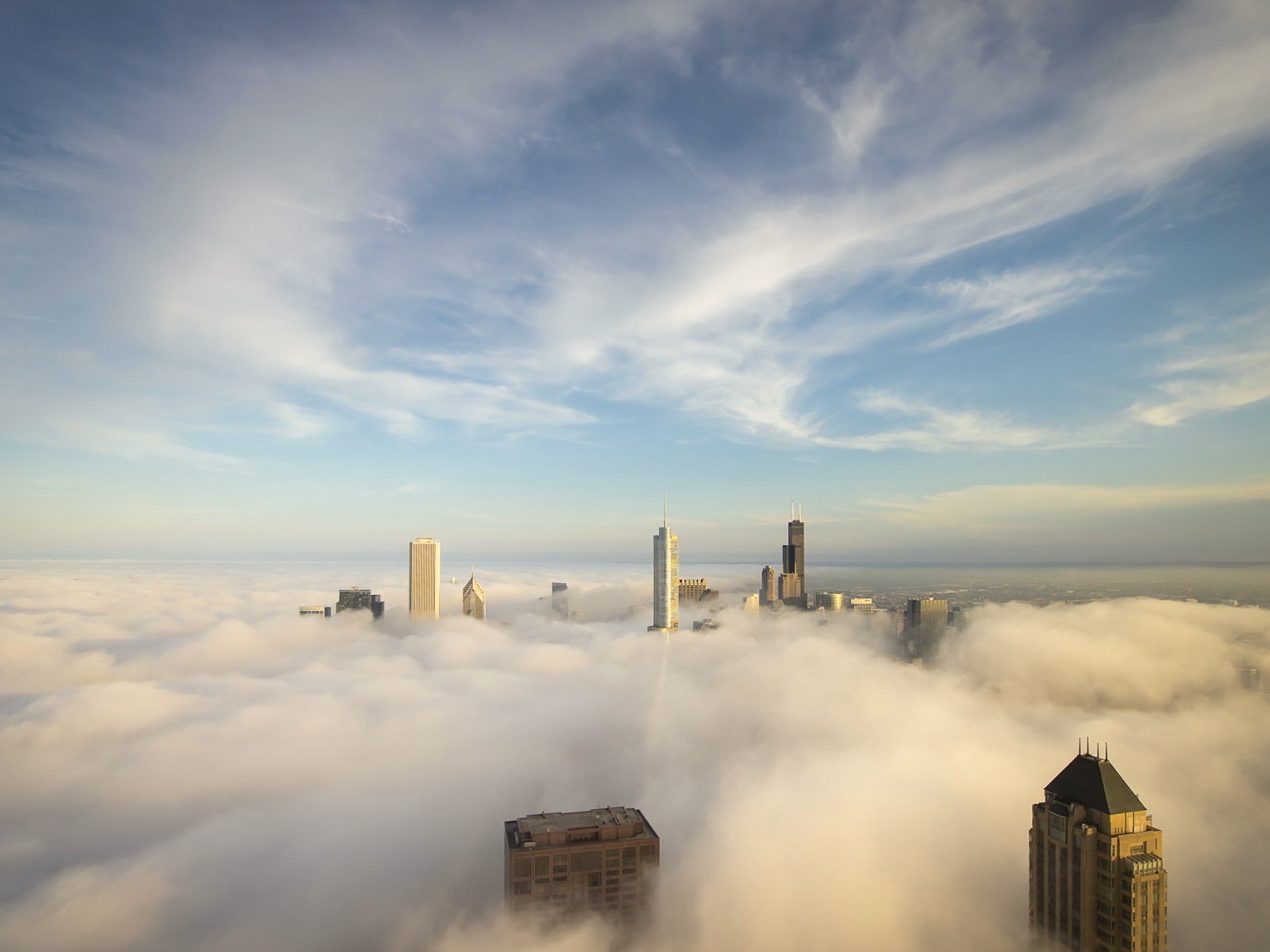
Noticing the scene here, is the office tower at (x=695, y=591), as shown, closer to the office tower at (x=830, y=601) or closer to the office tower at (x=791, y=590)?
the office tower at (x=791, y=590)

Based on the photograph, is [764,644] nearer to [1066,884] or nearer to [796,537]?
[796,537]

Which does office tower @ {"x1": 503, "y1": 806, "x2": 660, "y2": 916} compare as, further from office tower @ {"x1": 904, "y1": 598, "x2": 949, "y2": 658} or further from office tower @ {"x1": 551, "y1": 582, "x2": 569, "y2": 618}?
office tower @ {"x1": 551, "y1": 582, "x2": 569, "y2": 618}

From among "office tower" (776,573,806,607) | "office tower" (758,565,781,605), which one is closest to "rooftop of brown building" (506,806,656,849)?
"office tower" (776,573,806,607)

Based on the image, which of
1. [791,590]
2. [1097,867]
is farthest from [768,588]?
[1097,867]

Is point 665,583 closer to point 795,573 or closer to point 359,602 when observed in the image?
point 795,573

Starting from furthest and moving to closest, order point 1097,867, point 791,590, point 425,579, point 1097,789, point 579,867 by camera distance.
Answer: point 425,579, point 791,590, point 579,867, point 1097,789, point 1097,867

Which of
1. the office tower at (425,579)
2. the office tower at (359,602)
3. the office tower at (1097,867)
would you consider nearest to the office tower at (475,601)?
the office tower at (425,579)

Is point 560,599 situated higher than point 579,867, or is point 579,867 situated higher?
point 579,867

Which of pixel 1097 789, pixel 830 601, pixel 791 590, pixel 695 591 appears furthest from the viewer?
pixel 695 591
